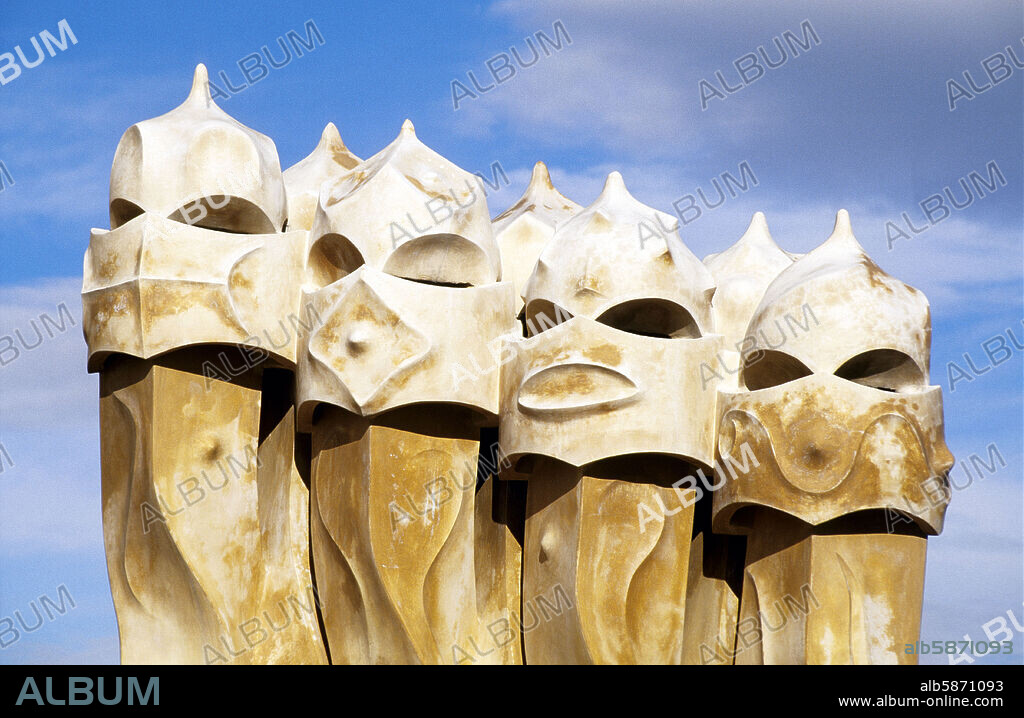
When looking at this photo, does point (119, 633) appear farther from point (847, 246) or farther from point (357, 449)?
point (847, 246)

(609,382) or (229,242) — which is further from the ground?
(229,242)

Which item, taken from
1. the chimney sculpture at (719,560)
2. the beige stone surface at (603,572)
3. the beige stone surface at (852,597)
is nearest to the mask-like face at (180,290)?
the beige stone surface at (603,572)

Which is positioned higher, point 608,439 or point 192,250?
point 192,250

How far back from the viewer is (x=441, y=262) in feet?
42.5

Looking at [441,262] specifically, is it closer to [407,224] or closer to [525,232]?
[407,224]

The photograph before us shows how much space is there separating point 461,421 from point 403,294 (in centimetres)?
124

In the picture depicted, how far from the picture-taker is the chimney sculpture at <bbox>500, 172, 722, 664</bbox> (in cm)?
1228

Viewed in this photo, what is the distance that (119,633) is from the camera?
41.7ft

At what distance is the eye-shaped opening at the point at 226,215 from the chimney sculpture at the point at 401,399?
1.64ft

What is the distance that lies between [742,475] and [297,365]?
3798 mm

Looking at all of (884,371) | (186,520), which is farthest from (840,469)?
(186,520)

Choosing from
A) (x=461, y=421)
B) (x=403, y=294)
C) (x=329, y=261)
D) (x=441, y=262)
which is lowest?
(x=461, y=421)

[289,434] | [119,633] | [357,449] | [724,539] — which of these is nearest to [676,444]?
[724,539]

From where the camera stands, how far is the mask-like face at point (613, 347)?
1223cm
